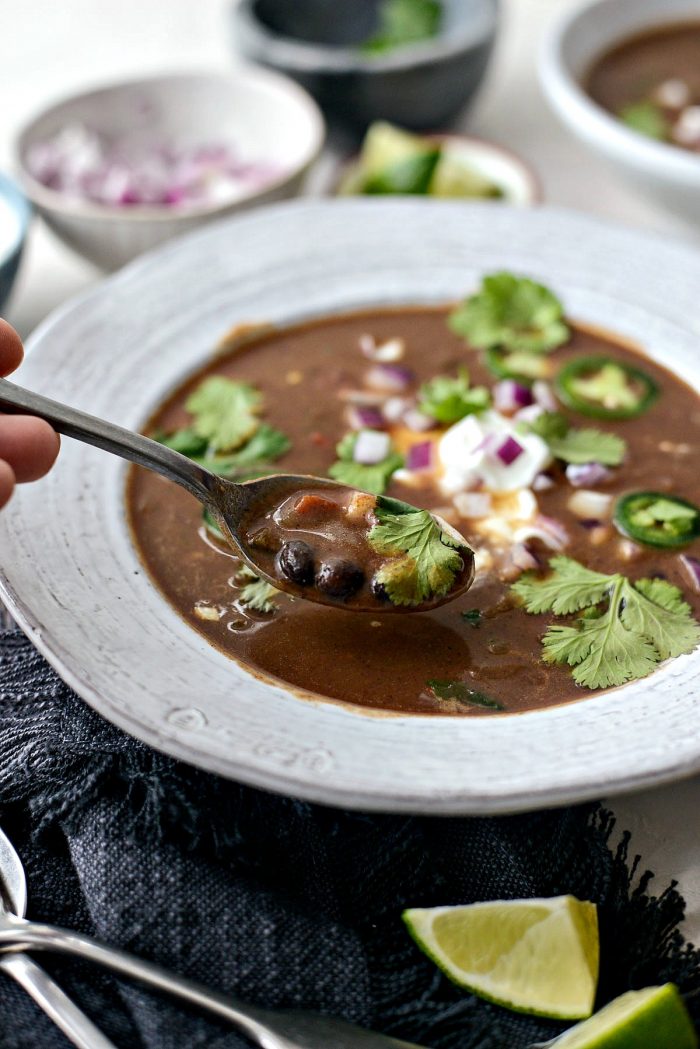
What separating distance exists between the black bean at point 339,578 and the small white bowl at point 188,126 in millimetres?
1822

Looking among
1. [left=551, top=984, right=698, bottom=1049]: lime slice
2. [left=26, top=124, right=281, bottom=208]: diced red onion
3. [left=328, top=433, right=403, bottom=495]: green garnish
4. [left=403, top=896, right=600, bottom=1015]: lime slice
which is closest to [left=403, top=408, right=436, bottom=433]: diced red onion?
[left=328, top=433, right=403, bottom=495]: green garnish

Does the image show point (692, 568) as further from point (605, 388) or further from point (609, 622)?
point (605, 388)

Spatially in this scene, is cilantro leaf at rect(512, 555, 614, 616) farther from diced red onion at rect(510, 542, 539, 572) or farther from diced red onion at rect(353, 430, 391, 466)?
diced red onion at rect(353, 430, 391, 466)

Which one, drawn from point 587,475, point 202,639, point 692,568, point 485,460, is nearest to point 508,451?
point 485,460

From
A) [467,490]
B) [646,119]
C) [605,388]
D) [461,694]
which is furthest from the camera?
[646,119]

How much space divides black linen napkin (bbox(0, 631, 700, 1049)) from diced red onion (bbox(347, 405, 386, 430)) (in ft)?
3.72

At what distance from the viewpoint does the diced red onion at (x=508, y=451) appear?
313 cm

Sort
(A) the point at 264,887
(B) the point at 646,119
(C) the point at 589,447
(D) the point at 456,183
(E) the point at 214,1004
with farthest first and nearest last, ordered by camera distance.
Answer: (B) the point at 646,119, (D) the point at 456,183, (C) the point at 589,447, (A) the point at 264,887, (E) the point at 214,1004

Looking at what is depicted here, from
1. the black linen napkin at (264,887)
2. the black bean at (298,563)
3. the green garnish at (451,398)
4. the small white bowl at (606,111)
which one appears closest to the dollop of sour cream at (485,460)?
the green garnish at (451,398)

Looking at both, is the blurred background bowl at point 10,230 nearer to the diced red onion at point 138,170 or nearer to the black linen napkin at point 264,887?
the diced red onion at point 138,170

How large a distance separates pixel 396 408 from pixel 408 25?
263 centimetres

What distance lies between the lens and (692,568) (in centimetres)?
286

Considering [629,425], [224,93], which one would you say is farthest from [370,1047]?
[224,93]

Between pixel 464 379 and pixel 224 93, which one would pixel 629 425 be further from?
pixel 224 93
